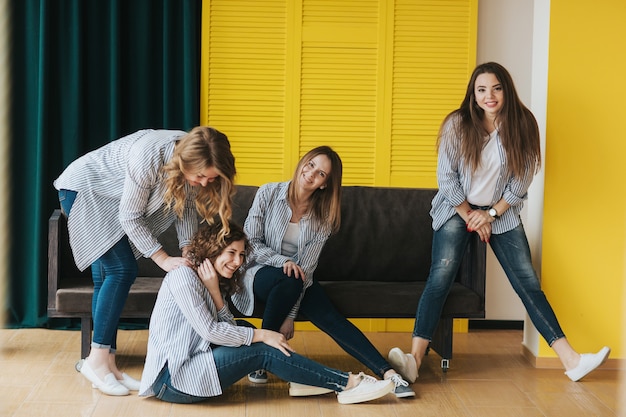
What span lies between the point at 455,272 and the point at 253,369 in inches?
41.6

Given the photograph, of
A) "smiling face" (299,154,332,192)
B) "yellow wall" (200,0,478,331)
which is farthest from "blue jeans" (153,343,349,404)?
"yellow wall" (200,0,478,331)

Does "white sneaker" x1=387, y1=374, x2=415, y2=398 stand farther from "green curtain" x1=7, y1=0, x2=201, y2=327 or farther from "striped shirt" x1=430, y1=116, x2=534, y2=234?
"green curtain" x1=7, y1=0, x2=201, y2=327

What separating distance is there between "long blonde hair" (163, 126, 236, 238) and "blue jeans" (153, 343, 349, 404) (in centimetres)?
43

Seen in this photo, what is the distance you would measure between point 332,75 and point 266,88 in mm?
361

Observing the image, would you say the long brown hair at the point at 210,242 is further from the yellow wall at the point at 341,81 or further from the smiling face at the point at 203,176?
the yellow wall at the point at 341,81

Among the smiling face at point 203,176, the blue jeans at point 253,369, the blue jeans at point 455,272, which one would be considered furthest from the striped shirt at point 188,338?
the blue jeans at point 455,272

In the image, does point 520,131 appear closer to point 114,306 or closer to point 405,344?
point 405,344

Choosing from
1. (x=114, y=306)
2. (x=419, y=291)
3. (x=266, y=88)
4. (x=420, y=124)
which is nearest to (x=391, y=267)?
(x=419, y=291)

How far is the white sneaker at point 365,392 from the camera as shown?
9.89 feet

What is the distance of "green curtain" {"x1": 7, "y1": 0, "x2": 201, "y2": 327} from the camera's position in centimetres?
420

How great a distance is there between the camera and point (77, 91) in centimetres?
419

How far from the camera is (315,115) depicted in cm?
442

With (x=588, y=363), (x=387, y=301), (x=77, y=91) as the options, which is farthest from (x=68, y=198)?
(x=588, y=363)

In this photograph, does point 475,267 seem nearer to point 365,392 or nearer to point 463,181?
point 463,181
